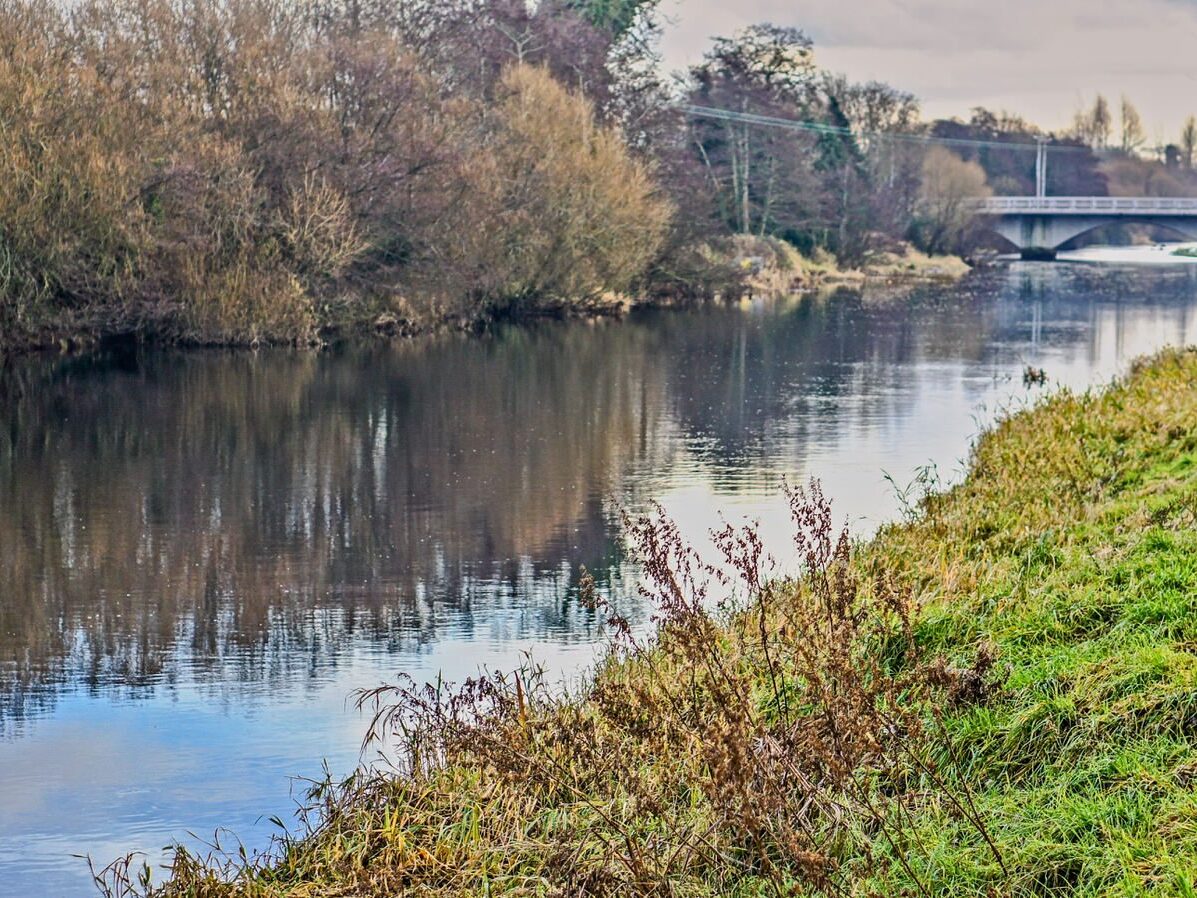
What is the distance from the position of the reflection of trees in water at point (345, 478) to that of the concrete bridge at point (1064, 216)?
60067 mm

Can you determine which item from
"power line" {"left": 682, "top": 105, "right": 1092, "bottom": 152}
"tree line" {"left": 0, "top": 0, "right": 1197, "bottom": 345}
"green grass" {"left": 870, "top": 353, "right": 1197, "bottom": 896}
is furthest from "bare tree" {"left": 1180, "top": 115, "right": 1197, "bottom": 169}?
"green grass" {"left": 870, "top": 353, "right": 1197, "bottom": 896}

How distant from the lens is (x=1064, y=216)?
96562 millimetres

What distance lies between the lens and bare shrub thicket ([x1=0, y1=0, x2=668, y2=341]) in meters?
32.0

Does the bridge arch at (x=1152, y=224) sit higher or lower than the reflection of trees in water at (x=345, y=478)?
higher

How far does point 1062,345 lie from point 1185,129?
451 feet

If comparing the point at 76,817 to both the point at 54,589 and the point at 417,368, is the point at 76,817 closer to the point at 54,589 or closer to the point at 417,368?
the point at 54,589

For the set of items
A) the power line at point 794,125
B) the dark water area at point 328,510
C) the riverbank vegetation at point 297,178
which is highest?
the power line at point 794,125

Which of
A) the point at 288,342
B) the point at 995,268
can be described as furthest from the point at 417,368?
the point at 995,268

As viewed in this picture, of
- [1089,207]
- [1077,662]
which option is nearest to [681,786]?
[1077,662]

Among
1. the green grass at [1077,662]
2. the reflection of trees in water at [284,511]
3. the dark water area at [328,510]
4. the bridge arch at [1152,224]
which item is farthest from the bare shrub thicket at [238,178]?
the bridge arch at [1152,224]

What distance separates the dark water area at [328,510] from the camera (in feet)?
30.9

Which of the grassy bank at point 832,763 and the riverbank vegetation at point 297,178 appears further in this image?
the riverbank vegetation at point 297,178

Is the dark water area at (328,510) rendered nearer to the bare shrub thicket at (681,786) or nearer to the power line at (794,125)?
the bare shrub thicket at (681,786)

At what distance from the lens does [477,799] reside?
24.1 ft
